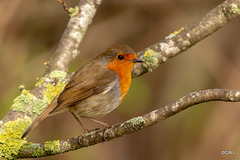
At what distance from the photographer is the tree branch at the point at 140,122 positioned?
230 centimetres

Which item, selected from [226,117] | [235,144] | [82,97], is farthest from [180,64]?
[82,97]

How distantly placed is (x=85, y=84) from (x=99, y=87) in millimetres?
143

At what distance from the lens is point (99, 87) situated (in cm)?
371

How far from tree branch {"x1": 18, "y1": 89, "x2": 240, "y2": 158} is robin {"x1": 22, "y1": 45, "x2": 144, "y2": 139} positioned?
551mm

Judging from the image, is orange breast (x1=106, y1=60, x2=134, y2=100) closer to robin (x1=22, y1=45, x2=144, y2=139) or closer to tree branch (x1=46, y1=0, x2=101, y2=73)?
robin (x1=22, y1=45, x2=144, y2=139)

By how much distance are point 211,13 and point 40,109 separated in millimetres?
1953

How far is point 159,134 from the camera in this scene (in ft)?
18.3

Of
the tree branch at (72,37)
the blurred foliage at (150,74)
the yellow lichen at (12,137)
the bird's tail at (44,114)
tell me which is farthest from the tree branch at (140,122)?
the blurred foliage at (150,74)

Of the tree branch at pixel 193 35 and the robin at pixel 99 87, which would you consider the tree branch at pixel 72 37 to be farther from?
the tree branch at pixel 193 35

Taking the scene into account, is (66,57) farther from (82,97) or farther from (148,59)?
(148,59)

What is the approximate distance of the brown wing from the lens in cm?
349

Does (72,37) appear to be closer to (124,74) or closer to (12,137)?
(124,74)

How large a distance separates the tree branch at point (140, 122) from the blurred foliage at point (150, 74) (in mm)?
2121

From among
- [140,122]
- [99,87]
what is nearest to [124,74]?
[99,87]
